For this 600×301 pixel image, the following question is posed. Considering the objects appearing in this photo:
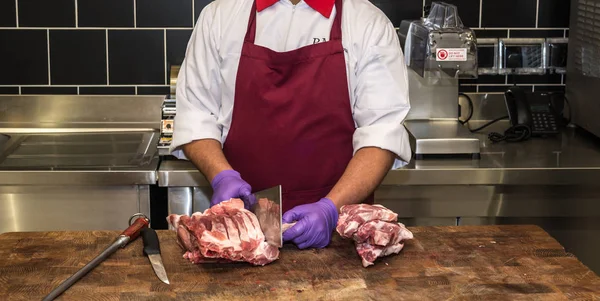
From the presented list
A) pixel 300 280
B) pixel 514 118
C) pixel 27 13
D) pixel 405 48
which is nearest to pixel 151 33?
pixel 27 13

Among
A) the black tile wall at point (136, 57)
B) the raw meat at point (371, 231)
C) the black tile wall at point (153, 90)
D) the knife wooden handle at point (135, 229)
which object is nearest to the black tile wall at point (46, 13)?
the black tile wall at point (136, 57)

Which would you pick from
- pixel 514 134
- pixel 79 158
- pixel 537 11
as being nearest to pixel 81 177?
pixel 79 158

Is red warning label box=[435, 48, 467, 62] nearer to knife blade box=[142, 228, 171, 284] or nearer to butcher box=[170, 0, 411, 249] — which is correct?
butcher box=[170, 0, 411, 249]

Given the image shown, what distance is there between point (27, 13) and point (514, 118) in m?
1.97

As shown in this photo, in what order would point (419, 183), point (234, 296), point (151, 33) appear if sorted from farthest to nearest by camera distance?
point (151, 33), point (419, 183), point (234, 296)

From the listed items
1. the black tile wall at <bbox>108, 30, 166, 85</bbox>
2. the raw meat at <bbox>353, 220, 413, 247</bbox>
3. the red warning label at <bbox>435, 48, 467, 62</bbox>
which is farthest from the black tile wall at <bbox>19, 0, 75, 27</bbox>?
the raw meat at <bbox>353, 220, 413, 247</bbox>

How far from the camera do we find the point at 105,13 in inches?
141

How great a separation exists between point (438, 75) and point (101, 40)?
1.36m

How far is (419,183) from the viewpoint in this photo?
3.10 metres

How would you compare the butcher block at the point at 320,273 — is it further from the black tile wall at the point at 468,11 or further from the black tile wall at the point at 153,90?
the black tile wall at the point at 468,11

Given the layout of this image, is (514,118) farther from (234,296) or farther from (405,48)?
(234,296)

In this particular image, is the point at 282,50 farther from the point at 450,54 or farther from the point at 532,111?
the point at 532,111

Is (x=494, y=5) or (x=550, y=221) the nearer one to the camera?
(x=550, y=221)

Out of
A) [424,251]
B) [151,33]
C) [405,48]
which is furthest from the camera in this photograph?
[151,33]
